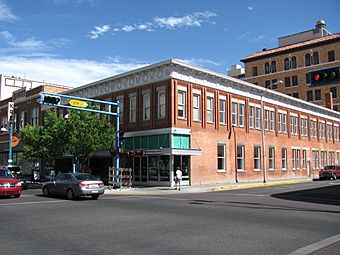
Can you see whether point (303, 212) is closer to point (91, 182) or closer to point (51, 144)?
point (91, 182)

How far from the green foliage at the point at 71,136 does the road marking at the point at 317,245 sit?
22262mm

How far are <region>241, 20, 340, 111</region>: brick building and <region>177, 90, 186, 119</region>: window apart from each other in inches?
1596

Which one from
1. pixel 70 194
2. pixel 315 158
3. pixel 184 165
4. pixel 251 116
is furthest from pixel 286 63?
pixel 70 194

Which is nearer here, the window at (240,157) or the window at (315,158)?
the window at (240,157)

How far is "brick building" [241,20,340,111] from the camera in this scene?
2530 inches

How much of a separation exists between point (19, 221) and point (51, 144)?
788 inches

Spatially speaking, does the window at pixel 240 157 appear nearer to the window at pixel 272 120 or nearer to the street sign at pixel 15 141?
the window at pixel 272 120

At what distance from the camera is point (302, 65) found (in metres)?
67.4

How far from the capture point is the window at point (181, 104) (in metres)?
30.2

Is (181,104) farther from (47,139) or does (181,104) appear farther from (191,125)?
(47,139)

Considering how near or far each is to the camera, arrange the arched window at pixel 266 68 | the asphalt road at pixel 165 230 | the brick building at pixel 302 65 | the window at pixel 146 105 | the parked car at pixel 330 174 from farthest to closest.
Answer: the arched window at pixel 266 68 → the brick building at pixel 302 65 → the parked car at pixel 330 174 → the window at pixel 146 105 → the asphalt road at pixel 165 230

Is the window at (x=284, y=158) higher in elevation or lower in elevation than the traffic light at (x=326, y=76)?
lower

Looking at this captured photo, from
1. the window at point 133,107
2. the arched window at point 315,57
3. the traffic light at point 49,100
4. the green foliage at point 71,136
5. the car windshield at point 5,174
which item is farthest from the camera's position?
A: the arched window at point 315,57

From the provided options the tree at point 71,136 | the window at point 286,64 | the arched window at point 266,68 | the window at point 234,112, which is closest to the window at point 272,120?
the window at point 234,112
